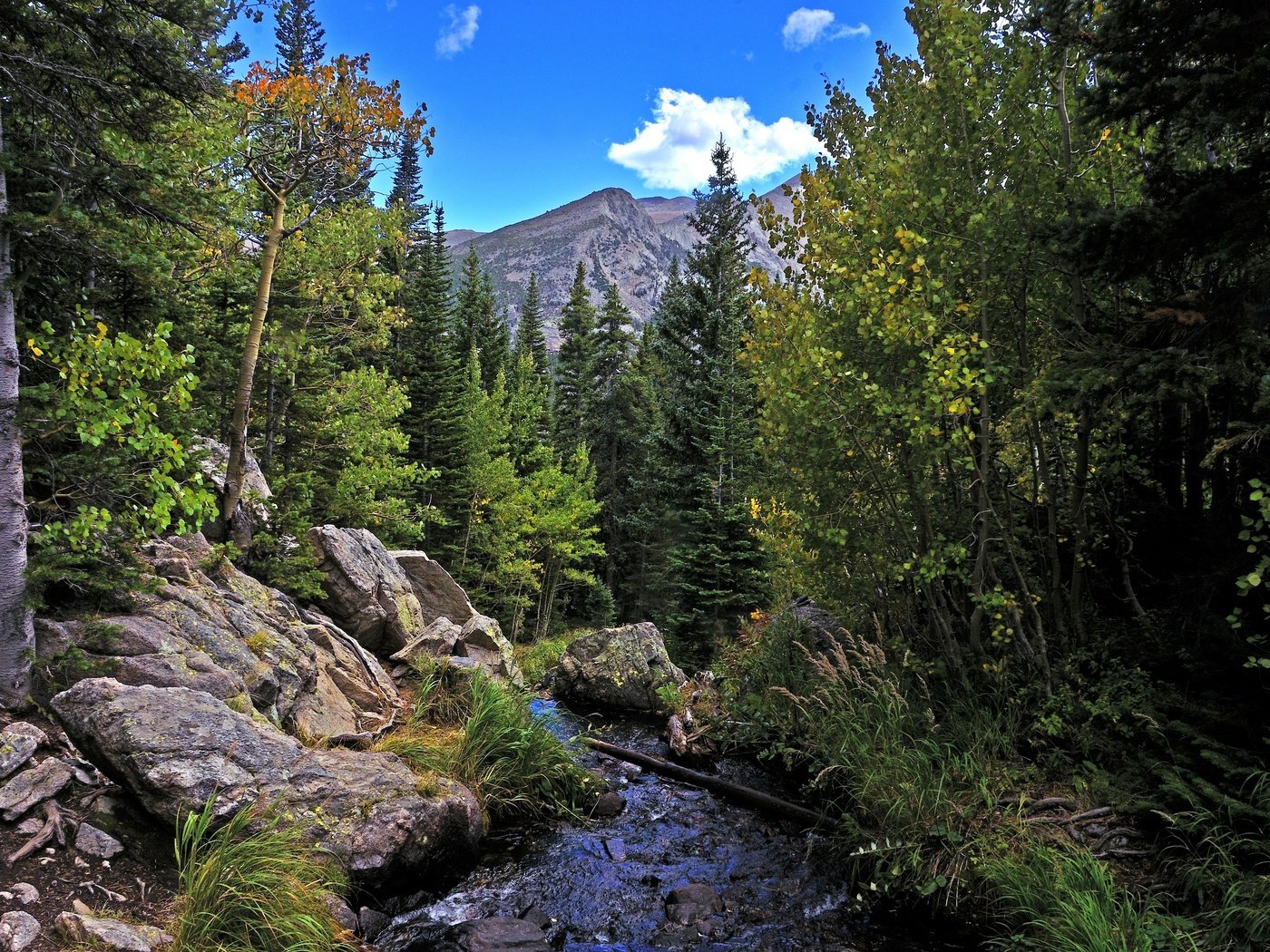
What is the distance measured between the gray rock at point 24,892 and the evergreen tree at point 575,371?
29.8 metres

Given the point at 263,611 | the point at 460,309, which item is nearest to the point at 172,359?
the point at 263,611

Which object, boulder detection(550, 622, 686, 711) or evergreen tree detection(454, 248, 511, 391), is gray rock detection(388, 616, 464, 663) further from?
evergreen tree detection(454, 248, 511, 391)

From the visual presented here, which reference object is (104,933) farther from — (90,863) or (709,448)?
(709,448)

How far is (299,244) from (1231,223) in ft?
42.1

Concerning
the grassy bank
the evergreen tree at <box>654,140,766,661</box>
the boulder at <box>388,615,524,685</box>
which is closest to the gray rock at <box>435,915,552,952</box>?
the grassy bank

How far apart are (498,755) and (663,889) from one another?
8.07ft

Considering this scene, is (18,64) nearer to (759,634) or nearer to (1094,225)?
(1094,225)

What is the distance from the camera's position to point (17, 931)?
3.05 m

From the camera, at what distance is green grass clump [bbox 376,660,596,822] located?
691cm

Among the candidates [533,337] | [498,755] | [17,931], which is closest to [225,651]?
[498,755]

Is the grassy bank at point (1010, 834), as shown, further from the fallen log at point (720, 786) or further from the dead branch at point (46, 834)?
the dead branch at point (46, 834)

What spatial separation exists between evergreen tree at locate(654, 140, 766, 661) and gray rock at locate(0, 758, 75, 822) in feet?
43.7

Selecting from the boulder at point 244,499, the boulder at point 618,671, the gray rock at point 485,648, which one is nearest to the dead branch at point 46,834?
the boulder at point 244,499

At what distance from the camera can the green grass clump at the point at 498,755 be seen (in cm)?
691
